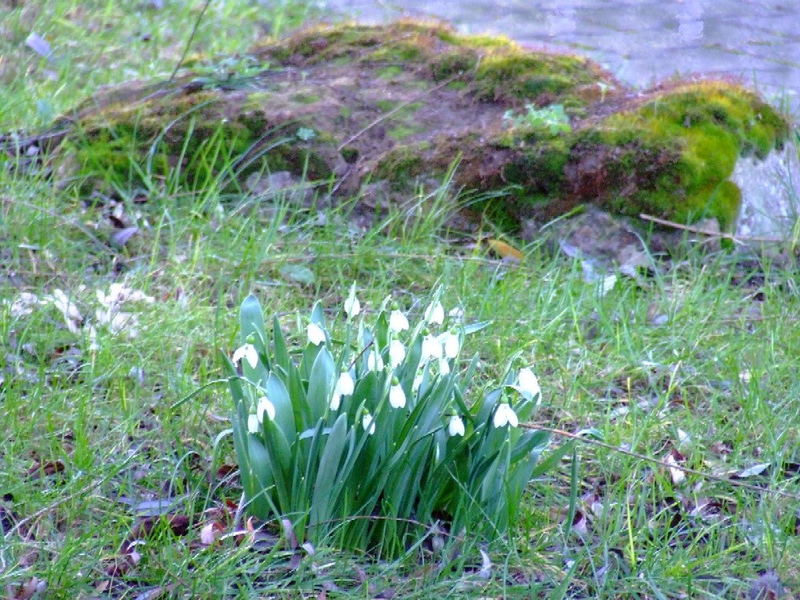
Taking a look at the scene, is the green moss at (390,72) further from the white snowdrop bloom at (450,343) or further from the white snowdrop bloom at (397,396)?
the white snowdrop bloom at (397,396)

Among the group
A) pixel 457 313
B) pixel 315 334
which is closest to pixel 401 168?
pixel 457 313

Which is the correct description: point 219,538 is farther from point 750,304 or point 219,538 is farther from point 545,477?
point 750,304

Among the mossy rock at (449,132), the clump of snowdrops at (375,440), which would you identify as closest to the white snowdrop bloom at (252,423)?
the clump of snowdrops at (375,440)

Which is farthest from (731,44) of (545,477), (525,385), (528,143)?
(525,385)

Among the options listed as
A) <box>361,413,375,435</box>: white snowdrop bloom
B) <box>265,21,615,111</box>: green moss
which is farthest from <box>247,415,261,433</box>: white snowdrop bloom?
<box>265,21,615,111</box>: green moss

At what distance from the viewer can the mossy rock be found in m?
4.49

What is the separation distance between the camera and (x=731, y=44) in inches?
281

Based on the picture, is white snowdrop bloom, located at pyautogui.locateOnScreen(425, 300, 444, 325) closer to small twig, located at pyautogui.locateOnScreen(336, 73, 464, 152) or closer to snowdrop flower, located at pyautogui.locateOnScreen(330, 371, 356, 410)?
snowdrop flower, located at pyautogui.locateOnScreen(330, 371, 356, 410)

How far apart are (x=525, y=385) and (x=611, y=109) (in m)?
2.85

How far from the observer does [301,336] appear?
2695mm

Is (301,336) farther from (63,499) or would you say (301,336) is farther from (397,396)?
(63,499)

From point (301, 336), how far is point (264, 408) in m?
0.49

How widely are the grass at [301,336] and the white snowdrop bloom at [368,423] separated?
314mm

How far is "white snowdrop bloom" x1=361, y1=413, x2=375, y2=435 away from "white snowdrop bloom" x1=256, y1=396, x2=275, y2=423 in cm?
20
